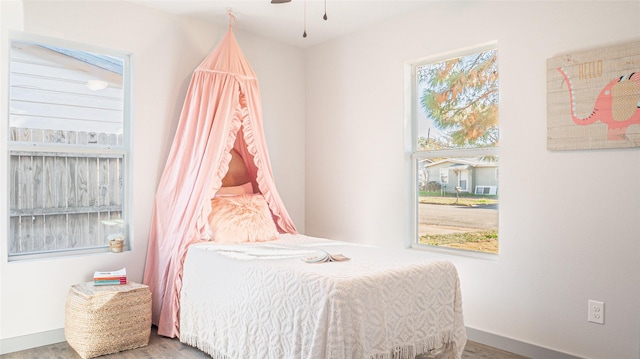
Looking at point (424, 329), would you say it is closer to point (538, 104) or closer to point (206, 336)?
point (206, 336)

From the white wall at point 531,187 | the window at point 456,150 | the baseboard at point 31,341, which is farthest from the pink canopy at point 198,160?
the window at point 456,150

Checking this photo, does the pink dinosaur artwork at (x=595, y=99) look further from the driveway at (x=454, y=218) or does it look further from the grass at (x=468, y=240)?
the grass at (x=468, y=240)

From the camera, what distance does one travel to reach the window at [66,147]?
3090mm

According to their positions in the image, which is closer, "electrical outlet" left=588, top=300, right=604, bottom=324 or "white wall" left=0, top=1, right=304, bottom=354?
"electrical outlet" left=588, top=300, right=604, bottom=324

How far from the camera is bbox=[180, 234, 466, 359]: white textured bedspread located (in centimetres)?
209

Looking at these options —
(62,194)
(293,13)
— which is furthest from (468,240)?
(62,194)

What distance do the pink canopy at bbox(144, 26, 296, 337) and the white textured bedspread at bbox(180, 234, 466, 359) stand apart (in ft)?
0.96

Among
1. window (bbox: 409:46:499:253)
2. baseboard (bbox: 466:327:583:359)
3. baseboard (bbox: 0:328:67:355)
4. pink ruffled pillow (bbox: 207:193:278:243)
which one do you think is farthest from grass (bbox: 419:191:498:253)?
baseboard (bbox: 0:328:67:355)

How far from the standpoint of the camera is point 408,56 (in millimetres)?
3646

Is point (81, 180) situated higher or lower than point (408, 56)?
lower

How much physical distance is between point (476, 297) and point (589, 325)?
2.41ft

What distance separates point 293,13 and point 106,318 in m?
2.69

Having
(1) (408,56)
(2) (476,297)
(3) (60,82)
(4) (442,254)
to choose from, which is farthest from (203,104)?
(2) (476,297)

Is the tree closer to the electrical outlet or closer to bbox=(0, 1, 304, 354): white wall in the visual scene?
the electrical outlet
